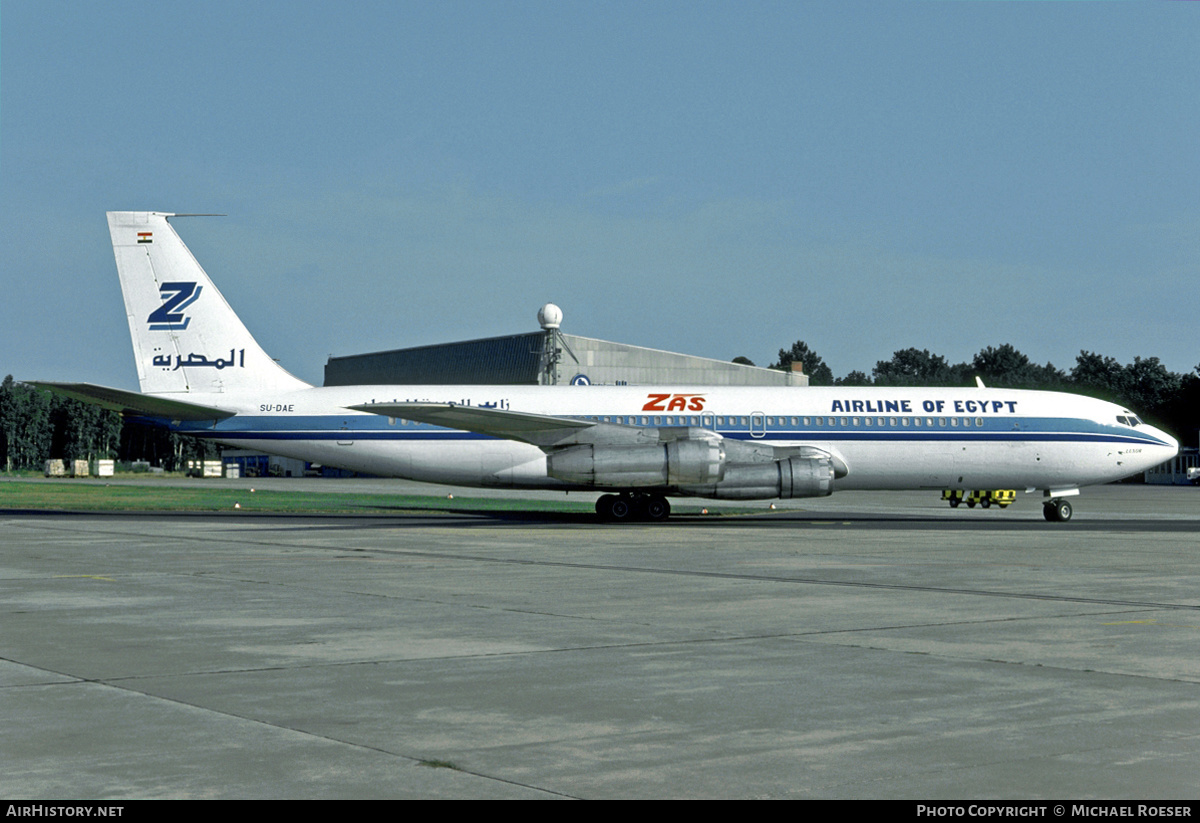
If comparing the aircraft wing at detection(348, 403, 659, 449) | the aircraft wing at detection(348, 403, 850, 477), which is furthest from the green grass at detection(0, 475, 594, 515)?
the aircraft wing at detection(348, 403, 850, 477)

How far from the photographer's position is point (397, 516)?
121ft

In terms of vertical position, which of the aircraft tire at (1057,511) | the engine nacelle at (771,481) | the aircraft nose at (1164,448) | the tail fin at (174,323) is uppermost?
the tail fin at (174,323)

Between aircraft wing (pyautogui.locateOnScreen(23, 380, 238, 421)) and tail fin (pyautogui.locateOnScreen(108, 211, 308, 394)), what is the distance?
1174 mm

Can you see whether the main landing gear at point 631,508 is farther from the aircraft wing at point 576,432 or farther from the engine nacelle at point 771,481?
the engine nacelle at point 771,481

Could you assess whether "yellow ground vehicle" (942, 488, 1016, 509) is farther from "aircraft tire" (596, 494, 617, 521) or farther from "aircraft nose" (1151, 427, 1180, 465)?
"aircraft tire" (596, 494, 617, 521)

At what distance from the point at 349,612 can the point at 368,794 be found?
24.6ft

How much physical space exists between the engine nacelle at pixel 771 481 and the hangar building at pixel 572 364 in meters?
48.5

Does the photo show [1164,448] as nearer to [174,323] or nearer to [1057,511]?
[1057,511]

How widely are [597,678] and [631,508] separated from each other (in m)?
25.0

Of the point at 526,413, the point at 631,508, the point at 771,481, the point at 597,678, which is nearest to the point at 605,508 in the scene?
the point at 631,508

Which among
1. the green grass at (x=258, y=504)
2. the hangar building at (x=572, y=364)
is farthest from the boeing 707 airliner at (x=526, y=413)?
the hangar building at (x=572, y=364)

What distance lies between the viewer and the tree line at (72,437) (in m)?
150

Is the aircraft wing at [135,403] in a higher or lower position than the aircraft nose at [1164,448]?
higher
